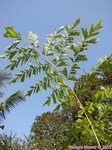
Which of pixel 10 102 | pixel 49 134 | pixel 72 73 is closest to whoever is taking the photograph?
pixel 72 73

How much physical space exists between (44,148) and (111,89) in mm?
17927

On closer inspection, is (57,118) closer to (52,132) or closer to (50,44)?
(52,132)

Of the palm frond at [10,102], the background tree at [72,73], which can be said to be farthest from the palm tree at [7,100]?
the background tree at [72,73]

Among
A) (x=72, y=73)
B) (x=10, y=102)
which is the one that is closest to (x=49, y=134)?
(x=10, y=102)

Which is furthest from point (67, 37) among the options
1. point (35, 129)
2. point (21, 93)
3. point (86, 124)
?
point (35, 129)

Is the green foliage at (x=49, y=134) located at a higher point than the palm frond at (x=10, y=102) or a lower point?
lower

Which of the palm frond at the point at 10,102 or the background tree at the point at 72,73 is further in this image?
the palm frond at the point at 10,102

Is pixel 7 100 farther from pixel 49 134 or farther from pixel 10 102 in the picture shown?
pixel 49 134

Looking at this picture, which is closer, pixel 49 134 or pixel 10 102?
pixel 10 102

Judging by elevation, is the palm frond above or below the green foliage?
above

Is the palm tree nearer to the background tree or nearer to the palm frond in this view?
the palm frond

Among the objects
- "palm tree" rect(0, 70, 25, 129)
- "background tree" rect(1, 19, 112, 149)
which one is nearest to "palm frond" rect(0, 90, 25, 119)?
"palm tree" rect(0, 70, 25, 129)

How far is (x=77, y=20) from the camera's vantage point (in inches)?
85.0

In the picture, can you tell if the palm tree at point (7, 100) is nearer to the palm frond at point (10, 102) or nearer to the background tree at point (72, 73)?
the palm frond at point (10, 102)
